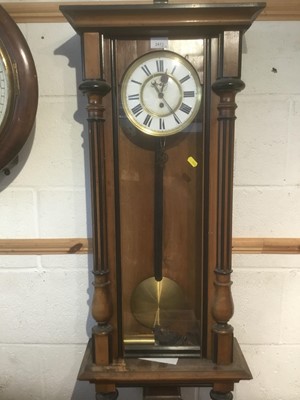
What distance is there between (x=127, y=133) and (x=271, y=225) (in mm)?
482

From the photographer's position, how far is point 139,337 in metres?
0.87

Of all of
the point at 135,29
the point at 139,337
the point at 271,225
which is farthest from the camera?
the point at 271,225

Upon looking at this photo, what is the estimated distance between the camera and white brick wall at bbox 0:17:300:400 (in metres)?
0.93

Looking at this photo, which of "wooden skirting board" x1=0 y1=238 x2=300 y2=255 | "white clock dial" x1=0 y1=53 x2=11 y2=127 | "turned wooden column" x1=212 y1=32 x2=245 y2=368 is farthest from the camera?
"wooden skirting board" x1=0 y1=238 x2=300 y2=255

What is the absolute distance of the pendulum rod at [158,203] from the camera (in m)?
0.82

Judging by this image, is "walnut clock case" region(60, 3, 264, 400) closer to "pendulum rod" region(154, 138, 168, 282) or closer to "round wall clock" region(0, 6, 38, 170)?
"pendulum rod" region(154, 138, 168, 282)

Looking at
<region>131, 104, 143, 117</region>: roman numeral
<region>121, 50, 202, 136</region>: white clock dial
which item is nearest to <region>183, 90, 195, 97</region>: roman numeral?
<region>121, 50, 202, 136</region>: white clock dial

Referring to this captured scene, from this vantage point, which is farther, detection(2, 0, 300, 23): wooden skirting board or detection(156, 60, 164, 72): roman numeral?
detection(2, 0, 300, 23): wooden skirting board

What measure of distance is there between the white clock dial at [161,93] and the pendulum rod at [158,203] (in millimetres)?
52

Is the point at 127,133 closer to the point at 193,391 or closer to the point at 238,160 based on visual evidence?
the point at 238,160

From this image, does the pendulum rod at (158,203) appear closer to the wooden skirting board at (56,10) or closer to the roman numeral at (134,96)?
the roman numeral at (134,96)

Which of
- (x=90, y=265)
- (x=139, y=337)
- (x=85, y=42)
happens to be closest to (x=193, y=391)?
(x=139, y=337)

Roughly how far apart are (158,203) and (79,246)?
0.29 meters

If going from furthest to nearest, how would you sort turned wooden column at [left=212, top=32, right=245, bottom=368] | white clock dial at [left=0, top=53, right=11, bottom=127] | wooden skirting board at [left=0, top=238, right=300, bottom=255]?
wooden skirting board at [left=0, top=238, right=300, bottom=255]
white clock dial at [left=0, top=53, right=11, bottom=127]
turned wooden column at [left=212, top=32, right=245, bottom=368]
